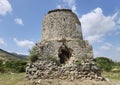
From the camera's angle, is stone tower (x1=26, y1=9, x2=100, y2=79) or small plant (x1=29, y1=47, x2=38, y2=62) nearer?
stone tower (x1=26, y1=9, x2=100, y2=79)

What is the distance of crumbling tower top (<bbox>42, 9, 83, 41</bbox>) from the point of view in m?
19.1

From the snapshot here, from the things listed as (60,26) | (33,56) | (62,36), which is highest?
(60,26)

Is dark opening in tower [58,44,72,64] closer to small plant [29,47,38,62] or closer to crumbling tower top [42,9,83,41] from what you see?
crumbling tower top [42,9,83,41]

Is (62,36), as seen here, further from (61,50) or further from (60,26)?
(61,50)

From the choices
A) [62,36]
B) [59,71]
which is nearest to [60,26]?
[62,36]

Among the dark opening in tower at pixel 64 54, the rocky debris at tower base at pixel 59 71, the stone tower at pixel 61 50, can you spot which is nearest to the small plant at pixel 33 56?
the stone tower at pixel 61 50

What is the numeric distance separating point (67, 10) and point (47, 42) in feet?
11.9

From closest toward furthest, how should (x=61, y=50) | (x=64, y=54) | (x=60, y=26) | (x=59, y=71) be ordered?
1. (x=59, y=71)
2. (x=61, y=50)
3. (x=60, y=26)
4. (x=64, y=54)

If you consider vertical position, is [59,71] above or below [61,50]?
below

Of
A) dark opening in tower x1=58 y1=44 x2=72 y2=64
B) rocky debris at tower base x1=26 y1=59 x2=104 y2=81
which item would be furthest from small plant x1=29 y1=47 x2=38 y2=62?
dark opening in tower x1=58 y1=44 x2=72 y2=64

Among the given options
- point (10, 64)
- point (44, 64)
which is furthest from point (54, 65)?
point (10, 64)

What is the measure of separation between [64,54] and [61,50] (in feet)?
2.38

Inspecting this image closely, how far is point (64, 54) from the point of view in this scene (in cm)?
1948

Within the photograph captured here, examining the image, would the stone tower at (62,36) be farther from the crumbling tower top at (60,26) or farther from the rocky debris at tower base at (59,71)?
the rocky debris at tower base at (59,71)
